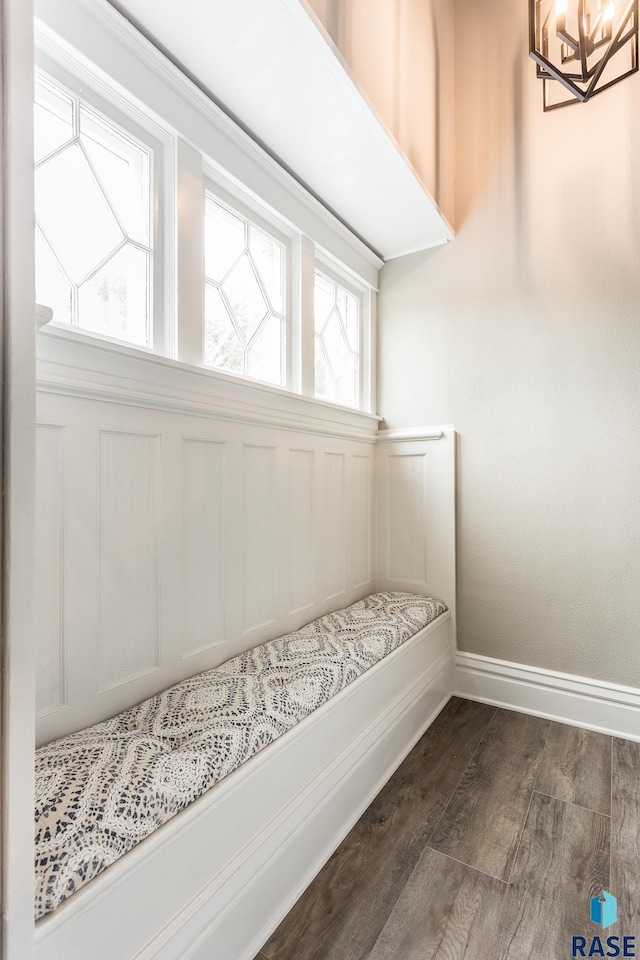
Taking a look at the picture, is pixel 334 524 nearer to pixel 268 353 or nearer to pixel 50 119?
pixel 268 353

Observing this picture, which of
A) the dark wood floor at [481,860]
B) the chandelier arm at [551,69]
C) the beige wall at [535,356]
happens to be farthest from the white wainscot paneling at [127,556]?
the chandelier arm at [551,69]

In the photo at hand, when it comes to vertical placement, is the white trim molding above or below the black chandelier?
below

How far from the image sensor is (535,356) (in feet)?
6.93

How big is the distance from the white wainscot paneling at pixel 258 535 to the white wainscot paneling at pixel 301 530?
12 cm

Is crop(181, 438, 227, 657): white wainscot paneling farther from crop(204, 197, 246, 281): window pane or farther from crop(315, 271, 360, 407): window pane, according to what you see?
crop(315, 271, 360, 407): window pane

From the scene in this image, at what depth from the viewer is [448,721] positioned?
6.67ft

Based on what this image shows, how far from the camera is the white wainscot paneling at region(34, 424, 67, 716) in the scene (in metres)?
1.06

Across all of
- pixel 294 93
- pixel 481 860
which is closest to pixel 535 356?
pixel 294 93

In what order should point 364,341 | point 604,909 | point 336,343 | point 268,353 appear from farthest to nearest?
point 364,341, point 336,343, point 268,353, point 604,909

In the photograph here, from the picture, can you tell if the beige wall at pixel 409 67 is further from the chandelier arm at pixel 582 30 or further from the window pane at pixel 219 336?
the window pane at pixel 219 336

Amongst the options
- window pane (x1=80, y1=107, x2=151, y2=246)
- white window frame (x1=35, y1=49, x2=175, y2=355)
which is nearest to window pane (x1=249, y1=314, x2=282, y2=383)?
white window frame (x1=35, y1=49, x2=175, y2=355)

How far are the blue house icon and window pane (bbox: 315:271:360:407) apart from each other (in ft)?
6.30

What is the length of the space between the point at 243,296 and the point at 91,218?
60 centimetres

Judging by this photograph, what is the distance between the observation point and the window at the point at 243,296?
1615 millimetres
